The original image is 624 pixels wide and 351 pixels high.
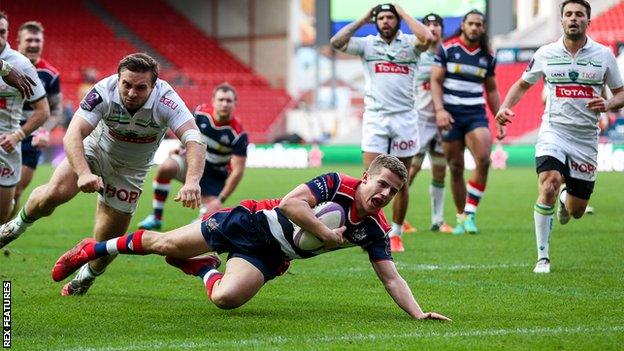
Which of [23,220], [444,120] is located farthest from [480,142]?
[23,220]

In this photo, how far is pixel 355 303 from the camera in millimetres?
8531

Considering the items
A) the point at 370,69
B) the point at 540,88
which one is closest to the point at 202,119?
the point at 370,69

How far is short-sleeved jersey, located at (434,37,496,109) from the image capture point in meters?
13.8

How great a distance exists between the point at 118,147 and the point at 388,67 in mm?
4260

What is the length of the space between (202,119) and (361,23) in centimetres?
322

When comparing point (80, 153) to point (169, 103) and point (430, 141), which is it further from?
point (430, 141)

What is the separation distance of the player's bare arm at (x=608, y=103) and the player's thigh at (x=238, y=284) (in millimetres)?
3631

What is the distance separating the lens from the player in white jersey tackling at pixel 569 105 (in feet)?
32.9

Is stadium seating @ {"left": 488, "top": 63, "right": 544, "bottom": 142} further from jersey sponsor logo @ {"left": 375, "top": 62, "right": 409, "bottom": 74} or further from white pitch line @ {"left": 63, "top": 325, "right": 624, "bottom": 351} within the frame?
white pitch line @ {"left": 63, "top": 325, "right": 624, "bottom": 351}

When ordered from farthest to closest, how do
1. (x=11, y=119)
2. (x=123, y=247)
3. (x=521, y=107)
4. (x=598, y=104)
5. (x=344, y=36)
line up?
(x=521, y=107) < (x=344, y=36) < (x=11, y=119) < (x=598, y=104) < (x=123, y=247)

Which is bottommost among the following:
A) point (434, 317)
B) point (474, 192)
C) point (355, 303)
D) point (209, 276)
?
point (474, 192)

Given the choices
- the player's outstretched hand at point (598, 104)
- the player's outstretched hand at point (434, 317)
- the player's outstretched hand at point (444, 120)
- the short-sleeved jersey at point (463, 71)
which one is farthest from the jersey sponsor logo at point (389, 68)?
the player's outstretched hand at point (434, 317)

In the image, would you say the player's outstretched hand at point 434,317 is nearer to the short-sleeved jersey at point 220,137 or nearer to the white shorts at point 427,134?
the short-sleeved jersey at point 220,137

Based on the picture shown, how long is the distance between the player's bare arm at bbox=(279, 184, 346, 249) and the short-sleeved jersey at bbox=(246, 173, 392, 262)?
177mm
